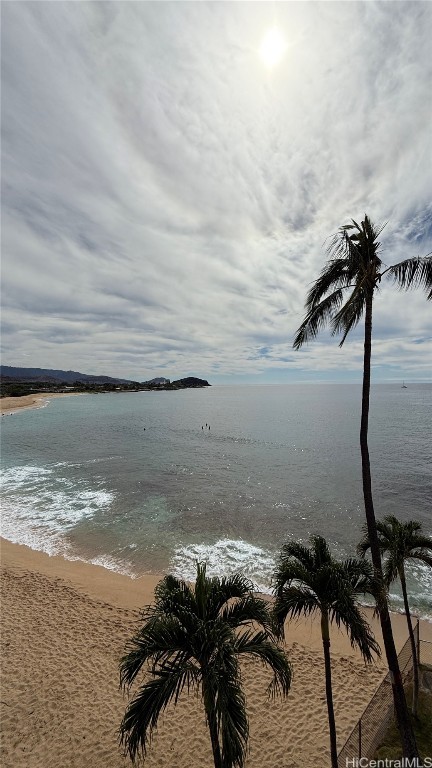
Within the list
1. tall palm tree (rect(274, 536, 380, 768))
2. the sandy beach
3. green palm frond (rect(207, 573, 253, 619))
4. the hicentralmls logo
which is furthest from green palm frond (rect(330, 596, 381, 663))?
the sandy beach

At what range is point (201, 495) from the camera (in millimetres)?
35250

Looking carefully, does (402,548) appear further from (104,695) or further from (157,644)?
(104,695)

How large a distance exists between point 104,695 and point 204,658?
9.43 metres

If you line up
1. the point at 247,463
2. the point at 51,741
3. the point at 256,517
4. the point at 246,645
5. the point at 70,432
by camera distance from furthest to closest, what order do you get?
the point at 70,432, the point at 247,463, the point at 256,517, the point at 51,741, the point at 246,645

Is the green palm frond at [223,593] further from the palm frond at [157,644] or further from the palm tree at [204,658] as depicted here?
the palm frond at [157,644]

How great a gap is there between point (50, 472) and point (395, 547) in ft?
133

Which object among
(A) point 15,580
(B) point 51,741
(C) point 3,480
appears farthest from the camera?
(C) point 3,480

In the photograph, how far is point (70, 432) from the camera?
69.6 m

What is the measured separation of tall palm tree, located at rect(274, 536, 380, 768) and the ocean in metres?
11.9

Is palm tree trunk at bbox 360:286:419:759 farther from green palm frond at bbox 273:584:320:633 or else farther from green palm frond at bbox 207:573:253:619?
green palm frond at bbox 207:573:253:619

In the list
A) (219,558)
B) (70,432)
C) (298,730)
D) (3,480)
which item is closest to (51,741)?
(298,730)

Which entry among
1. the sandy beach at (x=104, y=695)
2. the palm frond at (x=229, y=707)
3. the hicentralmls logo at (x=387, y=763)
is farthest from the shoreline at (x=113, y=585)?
the palm frond at (x=229, y=707)

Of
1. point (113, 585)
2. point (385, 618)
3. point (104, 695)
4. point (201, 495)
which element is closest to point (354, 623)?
point (385, 618)

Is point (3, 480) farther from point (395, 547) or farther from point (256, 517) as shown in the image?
point (395, 547)
